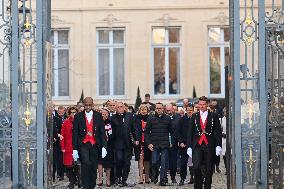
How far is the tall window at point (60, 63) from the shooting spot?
114 ft

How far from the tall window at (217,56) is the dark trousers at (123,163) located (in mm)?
14927

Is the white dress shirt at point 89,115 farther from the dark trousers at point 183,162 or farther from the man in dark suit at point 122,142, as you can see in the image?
the dark trousers at point 183,162

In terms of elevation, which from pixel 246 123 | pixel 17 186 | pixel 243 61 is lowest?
pixel 17 186

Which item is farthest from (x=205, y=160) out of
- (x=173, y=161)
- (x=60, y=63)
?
(x=60, y=63)

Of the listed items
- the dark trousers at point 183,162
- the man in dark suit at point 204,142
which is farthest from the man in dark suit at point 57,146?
the man in dark suit at point 204,142

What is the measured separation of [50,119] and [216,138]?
325 cm

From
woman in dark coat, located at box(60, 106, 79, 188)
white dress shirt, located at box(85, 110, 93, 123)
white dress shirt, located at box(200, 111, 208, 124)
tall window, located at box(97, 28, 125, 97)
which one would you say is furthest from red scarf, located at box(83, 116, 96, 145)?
tall window, located at box(97, 28, 125, 97)

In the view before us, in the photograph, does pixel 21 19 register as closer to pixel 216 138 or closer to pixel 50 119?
pixel 50 119

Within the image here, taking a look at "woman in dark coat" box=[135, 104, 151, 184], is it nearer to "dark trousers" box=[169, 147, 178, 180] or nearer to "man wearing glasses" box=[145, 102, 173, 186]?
"man wearing glasses" box=[145, 102, 173, 186]

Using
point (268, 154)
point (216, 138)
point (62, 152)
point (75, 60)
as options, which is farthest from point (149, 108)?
point (75, 60)

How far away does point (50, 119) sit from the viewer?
640 inches

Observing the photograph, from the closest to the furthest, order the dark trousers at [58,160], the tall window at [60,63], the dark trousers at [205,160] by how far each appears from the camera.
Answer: the dark trousers at [205,160], the dark trousers at [58,160], the tall window at [60,63]

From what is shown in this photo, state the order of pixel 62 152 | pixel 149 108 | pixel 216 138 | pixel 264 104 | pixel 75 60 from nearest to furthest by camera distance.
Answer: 1. pixel 264 104
2. pixel 216 138
3. pixel 62 152
4. pixel 149 108
5. pixel 75 60

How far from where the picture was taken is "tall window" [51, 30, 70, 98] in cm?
Answer: 3484
